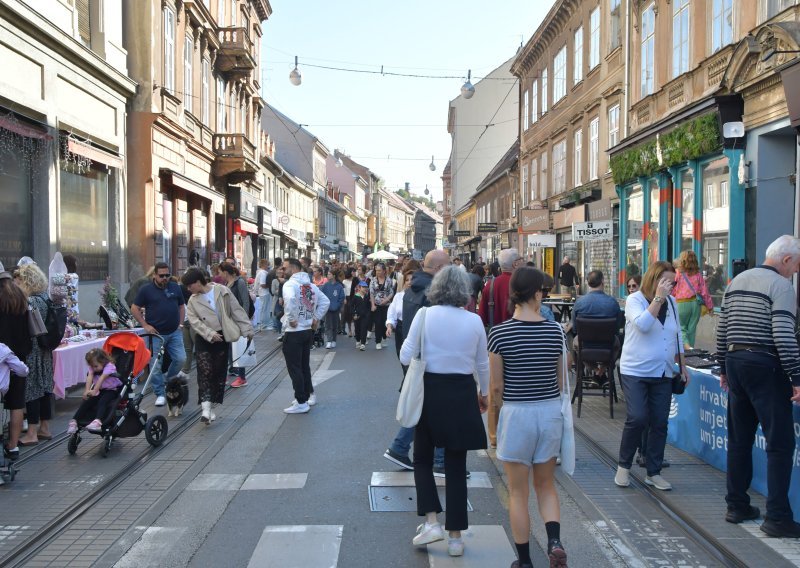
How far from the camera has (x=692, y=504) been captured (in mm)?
5895

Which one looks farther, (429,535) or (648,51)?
(648,51)

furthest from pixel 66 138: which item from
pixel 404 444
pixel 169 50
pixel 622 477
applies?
pixel 622 477

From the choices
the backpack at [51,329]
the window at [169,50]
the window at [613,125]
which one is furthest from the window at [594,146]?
the backpack at [51,329]

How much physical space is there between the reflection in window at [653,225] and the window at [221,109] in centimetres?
1595

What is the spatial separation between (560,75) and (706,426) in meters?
25.3

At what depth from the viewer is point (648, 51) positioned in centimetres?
1877

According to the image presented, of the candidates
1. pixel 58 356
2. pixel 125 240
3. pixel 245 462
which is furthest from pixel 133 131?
pixel 245 462

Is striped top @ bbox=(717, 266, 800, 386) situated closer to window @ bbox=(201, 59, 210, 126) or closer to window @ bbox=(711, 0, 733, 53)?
window @ bbox=(711, 0, 733, 53)

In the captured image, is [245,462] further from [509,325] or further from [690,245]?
[690,245]

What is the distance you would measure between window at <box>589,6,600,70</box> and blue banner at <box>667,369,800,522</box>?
1901 cm

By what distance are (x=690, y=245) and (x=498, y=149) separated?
47441mm

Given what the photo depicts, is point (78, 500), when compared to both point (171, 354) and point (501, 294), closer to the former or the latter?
point (171, 354)

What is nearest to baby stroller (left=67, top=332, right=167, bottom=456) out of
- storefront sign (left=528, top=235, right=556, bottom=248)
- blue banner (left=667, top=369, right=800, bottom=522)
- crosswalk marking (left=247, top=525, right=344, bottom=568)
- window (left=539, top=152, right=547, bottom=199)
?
crosswalk marking (left=247, top=525, right=344, bottom=568)

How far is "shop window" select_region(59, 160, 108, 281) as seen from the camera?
1566cm
